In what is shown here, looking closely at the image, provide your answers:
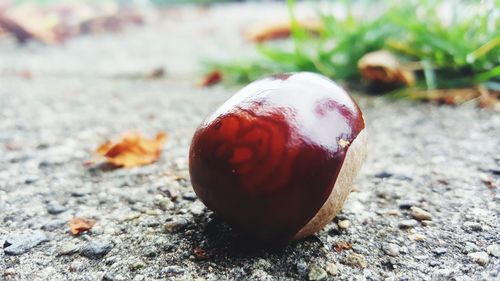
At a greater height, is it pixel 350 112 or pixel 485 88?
pixel 350 112

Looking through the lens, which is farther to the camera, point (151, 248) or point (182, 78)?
point (182, 78)

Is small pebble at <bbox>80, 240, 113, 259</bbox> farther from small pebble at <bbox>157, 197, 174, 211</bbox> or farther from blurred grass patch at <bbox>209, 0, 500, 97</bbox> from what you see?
blurred grass patch at <bbox>209, 0, 500, 97</bbox>

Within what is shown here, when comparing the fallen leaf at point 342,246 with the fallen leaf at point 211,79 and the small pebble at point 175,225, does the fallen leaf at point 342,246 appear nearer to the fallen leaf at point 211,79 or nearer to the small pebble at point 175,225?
the small pebble at point 175,225

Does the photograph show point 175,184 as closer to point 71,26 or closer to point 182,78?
point 182,78

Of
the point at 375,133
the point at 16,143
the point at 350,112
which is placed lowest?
the point at 375,133

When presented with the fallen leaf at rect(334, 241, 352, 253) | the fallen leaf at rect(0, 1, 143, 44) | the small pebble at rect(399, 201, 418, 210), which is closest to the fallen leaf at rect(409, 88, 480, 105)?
the small pebble at rect(399, 201, 418, 210)

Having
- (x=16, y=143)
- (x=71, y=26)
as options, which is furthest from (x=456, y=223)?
(x=71, y=26)

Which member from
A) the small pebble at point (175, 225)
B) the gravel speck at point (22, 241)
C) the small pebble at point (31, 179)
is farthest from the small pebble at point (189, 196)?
the small pebble at point (31, 179)
